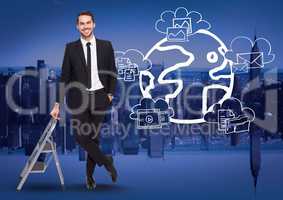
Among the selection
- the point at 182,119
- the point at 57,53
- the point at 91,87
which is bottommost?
the point at 182,119

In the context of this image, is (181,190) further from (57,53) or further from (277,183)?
(57,53)

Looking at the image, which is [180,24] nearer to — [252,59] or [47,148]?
[252,59]

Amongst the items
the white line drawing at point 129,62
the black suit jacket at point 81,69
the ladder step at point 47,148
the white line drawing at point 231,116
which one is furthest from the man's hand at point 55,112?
the white line drawing at point 231,116

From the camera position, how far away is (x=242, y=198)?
4.62 m

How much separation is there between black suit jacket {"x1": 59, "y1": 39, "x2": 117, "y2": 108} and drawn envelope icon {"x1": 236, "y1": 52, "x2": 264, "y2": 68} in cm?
134

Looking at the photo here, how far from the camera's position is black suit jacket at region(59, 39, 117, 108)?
4.87m

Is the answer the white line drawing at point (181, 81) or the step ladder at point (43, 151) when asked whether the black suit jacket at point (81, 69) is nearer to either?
the step ladder at point (43, 151)

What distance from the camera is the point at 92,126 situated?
4945mm

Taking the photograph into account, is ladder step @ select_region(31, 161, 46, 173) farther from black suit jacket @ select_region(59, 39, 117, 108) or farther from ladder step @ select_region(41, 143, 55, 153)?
black suit jacket @ select_region(59, 39, 117, 108)

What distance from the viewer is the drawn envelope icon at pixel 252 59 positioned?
5383 mm

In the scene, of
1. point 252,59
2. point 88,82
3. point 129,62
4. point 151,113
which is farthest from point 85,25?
point 252,59

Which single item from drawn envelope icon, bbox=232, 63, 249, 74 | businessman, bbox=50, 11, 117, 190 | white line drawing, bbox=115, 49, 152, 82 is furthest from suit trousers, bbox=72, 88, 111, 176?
drawn envelope icon, bbox=232, 63, 249, 74

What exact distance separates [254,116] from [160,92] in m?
1.00

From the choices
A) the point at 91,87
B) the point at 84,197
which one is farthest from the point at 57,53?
the point at 84,197
